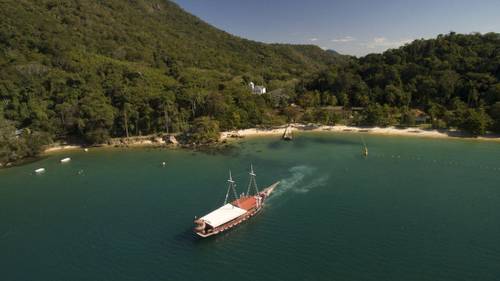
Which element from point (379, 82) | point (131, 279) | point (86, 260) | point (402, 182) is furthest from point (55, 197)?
point (379, 82)

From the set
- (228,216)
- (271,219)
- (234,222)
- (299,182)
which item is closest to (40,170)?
(228,216)

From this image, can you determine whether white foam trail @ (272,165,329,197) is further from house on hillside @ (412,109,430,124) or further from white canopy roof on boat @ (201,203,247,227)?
house on hillside @ (412,109,430,124)

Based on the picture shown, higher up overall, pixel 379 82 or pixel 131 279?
pixel 379 82

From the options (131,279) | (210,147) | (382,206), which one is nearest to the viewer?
(131,279)

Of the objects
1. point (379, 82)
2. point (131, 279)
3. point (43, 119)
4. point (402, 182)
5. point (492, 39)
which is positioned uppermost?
point (492, 39)

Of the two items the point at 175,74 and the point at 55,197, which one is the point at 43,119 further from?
the point at 175,74

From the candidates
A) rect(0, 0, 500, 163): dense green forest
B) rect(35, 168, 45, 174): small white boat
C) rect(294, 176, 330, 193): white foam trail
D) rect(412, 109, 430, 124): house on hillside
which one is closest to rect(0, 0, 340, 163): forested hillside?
rect(0, 0, 500, 163): dense green forest
